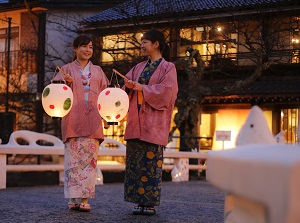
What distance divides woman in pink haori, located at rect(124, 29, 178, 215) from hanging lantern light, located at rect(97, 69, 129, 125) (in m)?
0.18

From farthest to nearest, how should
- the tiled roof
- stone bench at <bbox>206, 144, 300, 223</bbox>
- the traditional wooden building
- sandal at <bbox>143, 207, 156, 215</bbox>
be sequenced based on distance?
the tiled roof
the traditional wooden building
sandal at <bbox>143, 207, 156, 215</bbox>
stone bench at <bbox>206, 144, 300, 223</bbox>

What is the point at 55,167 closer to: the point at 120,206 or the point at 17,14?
the point at 120,206

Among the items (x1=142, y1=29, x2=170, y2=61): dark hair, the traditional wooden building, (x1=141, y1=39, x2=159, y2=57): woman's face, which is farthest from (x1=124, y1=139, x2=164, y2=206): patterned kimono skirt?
the traditional wooden building

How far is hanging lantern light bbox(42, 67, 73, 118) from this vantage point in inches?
216

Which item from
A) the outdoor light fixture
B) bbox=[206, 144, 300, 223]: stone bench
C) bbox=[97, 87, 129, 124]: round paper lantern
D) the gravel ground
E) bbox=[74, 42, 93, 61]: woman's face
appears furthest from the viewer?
the outdoor light fixture

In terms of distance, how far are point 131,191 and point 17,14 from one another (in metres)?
24.1

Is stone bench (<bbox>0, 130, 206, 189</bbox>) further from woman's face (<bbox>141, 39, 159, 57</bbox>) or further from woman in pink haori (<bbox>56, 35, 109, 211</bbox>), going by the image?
woman's face (<bbox>141, 39, 159, 57</bbox>)

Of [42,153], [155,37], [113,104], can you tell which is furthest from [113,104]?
[42,153]

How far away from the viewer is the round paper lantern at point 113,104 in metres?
5.41

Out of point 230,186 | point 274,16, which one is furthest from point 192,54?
point 230,186

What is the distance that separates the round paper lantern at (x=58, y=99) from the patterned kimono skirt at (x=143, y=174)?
2.40ft

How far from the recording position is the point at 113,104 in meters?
5.40

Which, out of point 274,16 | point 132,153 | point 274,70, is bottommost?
point 132,153

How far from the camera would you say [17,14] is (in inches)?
1123
